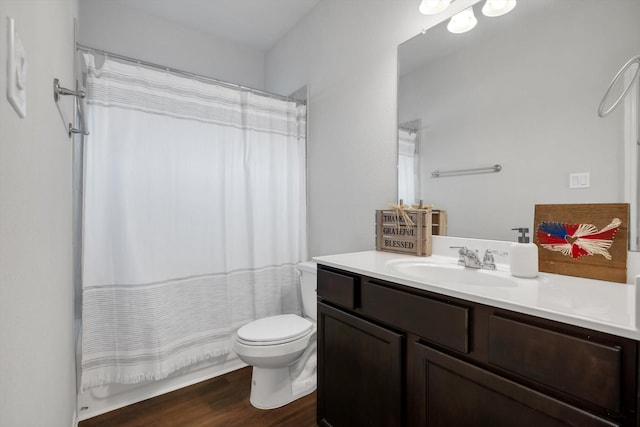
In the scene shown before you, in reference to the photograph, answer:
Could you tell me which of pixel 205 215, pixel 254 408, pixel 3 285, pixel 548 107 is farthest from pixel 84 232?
pixel 548 107

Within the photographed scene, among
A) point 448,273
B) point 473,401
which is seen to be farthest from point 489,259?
point 473,401

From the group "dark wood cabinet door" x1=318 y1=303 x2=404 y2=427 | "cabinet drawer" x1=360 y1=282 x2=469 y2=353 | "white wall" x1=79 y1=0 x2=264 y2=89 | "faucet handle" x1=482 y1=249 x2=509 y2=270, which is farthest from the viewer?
"white wall" x1=79 y1=0 x2=264 y2=89

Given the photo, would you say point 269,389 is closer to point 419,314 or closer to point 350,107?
point 419,314

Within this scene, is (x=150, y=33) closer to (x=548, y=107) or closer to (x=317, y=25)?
(x=317, y=25)

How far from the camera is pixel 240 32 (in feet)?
8.89

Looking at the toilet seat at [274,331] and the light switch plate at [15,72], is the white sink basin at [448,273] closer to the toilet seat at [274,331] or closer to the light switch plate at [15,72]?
the toilet seat at [274,331]

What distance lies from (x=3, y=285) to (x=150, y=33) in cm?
272

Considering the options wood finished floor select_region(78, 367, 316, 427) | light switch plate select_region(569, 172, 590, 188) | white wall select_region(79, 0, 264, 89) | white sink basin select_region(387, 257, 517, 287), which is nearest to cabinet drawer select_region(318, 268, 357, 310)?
white sink basin select_region(387, 257, 517, 287)

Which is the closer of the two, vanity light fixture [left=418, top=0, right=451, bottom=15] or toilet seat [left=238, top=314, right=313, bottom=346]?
→ vanity light fixture [left=418, top=0, right=451, bottom=15]

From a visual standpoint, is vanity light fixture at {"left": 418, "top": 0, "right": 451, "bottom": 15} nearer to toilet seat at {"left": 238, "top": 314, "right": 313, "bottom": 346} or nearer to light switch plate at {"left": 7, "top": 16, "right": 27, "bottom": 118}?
light switch plate at {"left": 7, "top": 16, "right": 27, "bottom": 118}

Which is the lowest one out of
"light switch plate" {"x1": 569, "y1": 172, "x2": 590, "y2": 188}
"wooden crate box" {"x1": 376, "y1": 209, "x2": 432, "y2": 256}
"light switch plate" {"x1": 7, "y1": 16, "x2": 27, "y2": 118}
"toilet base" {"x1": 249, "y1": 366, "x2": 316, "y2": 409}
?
"toilet base" {"x1": 249, "y1": 366, "x2": 316, "y2": 409}

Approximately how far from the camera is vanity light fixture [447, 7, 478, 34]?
4.81 feet

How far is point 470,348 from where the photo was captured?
3.00ft

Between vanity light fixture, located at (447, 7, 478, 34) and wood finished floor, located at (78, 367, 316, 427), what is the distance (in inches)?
83.9
